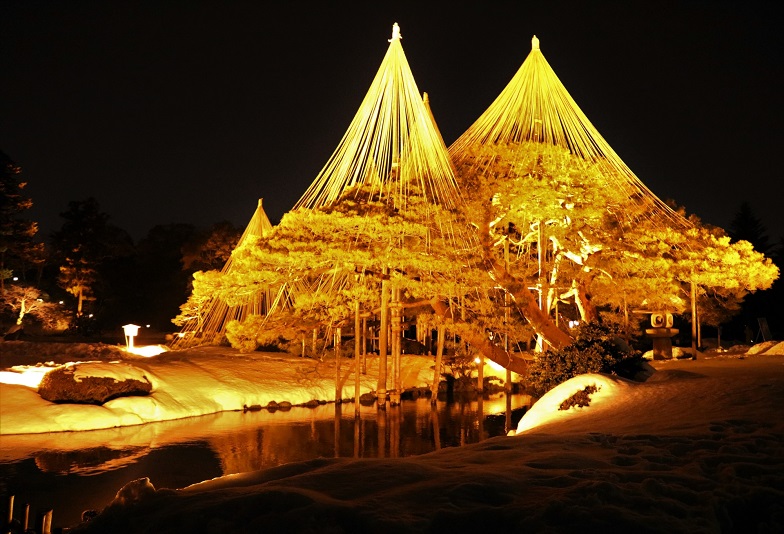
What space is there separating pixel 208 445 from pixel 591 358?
7541 millimetres

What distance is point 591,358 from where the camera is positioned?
1248 centimetres

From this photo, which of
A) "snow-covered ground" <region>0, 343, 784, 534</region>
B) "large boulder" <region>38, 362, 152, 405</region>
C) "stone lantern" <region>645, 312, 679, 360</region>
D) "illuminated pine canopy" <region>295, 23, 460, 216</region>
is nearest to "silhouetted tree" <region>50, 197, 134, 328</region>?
"large boulder" <region>38, 362, 152, 405</region>

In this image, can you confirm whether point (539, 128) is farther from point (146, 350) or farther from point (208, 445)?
point (146, 350)

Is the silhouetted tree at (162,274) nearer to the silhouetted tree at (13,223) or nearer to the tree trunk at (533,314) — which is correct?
the silhouetted tree at (13,223)

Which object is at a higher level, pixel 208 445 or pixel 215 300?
pixel 215 300

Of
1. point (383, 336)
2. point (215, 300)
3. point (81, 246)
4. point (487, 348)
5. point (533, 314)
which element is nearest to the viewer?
point (383, 336)

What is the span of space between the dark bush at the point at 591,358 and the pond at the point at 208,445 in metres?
2.40

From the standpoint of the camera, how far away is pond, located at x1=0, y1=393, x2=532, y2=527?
10.2 meters

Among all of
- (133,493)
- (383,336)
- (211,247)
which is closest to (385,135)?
(383,336)

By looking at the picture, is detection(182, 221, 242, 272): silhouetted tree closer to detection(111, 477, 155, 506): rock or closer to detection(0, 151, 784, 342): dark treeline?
detection(0, 151, 784, 342): dark treeline

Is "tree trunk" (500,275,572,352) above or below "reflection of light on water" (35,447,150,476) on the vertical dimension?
above

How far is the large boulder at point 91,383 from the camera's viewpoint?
15.5 meters

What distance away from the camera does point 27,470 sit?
11.1 m

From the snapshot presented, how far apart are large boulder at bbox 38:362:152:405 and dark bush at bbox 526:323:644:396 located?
995 cm
